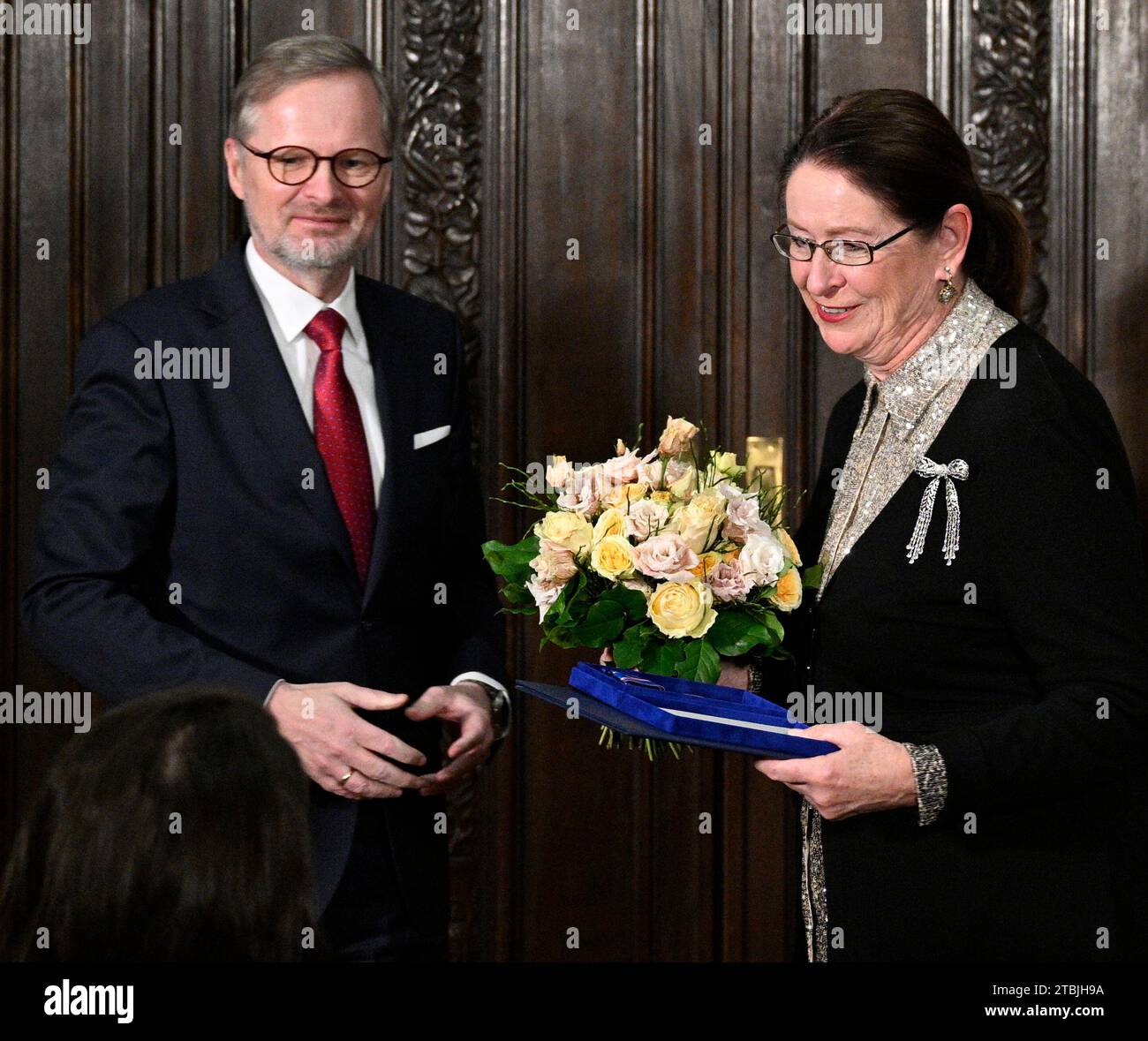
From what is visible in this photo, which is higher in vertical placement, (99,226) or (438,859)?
(99,226)

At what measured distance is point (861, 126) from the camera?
2293 millimetres

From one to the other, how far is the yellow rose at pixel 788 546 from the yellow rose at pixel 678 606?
165 millimetres

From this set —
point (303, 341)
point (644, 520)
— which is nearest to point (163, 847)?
point (644, 520)

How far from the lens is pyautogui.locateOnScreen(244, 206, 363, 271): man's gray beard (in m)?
2.65

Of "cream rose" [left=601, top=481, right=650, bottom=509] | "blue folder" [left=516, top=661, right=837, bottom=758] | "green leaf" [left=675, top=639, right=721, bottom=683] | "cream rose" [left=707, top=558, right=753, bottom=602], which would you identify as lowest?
"blue folder" [left=516, top=661, right=837, bottom=758]

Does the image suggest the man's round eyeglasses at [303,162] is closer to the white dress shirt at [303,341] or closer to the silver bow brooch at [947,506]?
the white dress shirt at [303,341]

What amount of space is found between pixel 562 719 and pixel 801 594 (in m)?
1.22

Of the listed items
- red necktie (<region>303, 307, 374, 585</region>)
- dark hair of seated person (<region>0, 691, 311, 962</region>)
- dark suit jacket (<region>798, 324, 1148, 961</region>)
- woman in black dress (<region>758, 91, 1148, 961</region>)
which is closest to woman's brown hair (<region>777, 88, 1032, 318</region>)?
woman in black dress (<region>758, 91, 1148, 961</region>)

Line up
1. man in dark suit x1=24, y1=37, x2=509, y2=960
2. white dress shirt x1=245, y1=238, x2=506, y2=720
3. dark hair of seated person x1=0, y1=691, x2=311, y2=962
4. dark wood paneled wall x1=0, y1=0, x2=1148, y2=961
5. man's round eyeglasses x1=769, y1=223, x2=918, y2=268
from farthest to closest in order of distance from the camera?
dark wood paneled wall x1=0, y1=0, x2=1148, y2=961 → white dress shirt x1=245, y1=238, x2=506, y2=720 → man in dark suit x1=24, y1=37, x2=509, y2=960 → man's round eyeglasses x1=769, y1=223, x2=918, y2=268 → dark hair of seated person x1=0, y1=691, x2=311, y2=962

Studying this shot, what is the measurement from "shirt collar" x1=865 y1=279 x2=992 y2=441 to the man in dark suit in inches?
35.9

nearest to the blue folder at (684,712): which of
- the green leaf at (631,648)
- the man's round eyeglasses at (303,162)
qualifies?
the green leaf at (631,648)

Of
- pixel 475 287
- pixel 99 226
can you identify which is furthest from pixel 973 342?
pixel 99 226

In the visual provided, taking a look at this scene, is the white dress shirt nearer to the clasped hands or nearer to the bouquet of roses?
the clasped hands
